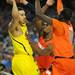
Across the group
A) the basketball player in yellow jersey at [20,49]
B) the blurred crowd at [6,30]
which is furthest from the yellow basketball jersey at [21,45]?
the blurred crowd at [6,30]

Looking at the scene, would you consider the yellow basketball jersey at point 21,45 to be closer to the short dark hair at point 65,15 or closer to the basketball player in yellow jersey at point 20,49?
the basketball player in yellow jersey at point 20,49

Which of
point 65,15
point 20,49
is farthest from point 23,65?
point 65,15

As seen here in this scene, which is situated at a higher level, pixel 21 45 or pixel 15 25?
pixel 15 25

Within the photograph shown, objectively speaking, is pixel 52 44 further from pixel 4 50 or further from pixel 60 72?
pixel 4 50

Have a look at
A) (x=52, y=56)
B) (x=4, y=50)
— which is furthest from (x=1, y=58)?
(x=52, y=56)

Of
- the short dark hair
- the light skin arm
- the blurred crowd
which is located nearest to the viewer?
the light skin arm

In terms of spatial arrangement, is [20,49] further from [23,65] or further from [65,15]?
[65,15]

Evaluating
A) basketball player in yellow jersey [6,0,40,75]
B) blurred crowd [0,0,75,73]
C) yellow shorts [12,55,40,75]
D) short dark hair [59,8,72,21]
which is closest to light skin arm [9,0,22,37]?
basketball player in yellow jersey [6,0,40,75]

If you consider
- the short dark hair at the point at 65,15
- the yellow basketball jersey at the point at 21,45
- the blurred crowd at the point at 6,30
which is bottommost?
the blurred crowd at the point at 6,30

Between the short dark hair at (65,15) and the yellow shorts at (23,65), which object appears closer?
the yellow shorts at (23,65)

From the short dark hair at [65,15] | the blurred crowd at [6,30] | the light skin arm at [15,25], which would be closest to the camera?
the light skin arm at [15,25]

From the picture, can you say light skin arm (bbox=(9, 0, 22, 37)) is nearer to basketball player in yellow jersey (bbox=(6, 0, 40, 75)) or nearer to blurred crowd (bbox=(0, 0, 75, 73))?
→ basketball player in yellow jersey (bbox=(6, 0, 40, 75))

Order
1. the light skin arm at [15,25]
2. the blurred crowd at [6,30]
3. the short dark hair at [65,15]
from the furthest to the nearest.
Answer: the blurred crowd at [6,30], the short dark hair at [65,15], the light skin arm at [15,25]

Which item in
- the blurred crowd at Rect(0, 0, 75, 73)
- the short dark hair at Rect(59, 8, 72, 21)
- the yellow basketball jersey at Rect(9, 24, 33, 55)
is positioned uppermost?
the short dark hair at Rect(59, 8, 72, 21)
